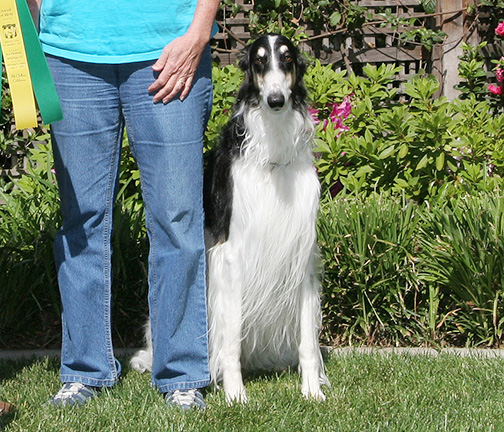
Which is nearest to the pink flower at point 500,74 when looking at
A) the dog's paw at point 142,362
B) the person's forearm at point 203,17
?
the person's forearm at point 203,17

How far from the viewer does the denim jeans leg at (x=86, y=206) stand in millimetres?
2871

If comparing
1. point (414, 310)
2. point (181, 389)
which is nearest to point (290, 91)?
point (181, 389)

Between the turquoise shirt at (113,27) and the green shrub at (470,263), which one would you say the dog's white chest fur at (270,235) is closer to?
the turquoise shirt at (113,27)

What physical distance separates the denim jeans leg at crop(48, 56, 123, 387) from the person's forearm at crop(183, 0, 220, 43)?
0.35 m

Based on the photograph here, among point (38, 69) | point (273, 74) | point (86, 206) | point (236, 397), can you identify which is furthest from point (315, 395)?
point (38, 69)

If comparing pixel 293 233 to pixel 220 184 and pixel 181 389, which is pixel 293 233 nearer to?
pixel 220 184

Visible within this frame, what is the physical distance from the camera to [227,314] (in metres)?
3.28

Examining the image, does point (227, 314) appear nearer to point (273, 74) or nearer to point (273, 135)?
point (273, 135)

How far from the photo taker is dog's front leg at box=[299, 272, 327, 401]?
328 centimetres

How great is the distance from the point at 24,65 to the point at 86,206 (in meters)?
0.60

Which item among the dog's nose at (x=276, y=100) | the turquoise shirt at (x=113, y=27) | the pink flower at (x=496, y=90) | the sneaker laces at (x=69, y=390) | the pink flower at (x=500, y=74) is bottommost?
the sneaker laces at (x=69, y=390)

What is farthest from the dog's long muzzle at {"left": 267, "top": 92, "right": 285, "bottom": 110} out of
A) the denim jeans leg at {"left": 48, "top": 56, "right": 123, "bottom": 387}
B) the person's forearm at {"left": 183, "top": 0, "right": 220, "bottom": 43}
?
the denim jeans leg at {"left": 48, "top": 56, "right": 123, "bottom": 387}

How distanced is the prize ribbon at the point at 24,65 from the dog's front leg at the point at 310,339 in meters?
1.37

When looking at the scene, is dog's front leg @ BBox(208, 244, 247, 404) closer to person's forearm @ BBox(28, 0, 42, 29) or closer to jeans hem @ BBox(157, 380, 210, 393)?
jeans hem @ BBox(157, 380, 210, 393)
